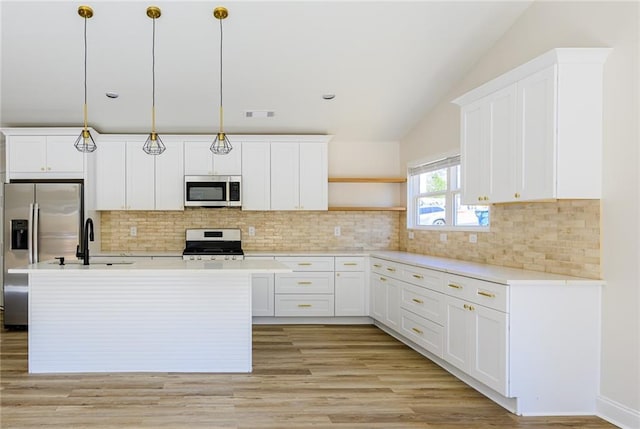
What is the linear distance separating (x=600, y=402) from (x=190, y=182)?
4.63 metres

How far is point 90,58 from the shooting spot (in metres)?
4.59

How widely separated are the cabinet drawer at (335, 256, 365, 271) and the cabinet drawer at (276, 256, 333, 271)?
94 millimetres

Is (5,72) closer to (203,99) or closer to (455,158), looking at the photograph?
(203,99)

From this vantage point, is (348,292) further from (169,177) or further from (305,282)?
(169,177)

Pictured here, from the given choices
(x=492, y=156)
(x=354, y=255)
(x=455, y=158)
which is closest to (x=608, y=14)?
(x=492, y=156)

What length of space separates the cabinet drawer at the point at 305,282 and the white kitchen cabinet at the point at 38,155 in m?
2.70

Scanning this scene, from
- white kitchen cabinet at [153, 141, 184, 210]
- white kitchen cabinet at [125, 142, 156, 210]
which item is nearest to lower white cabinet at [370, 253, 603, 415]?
white kitchen cabinet at [153, 141, 184, 210]

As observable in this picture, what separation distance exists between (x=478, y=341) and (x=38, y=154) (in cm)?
518

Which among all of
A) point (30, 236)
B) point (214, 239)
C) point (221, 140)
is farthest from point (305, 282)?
point (30, 236)

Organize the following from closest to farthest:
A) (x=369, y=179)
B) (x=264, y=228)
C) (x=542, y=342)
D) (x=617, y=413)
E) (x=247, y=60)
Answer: (x=617, y=413), (x=542, y=342), (x=247, y=60), (x=369, y=179), (x=264, y=228)

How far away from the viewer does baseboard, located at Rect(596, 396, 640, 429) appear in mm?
2783

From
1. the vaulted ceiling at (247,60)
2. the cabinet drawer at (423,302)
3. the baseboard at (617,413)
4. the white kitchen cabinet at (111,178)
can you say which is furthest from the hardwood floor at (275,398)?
the vaulted ceiling at (247,60)

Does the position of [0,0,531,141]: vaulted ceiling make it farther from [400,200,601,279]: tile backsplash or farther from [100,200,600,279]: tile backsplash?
[400,200,601,279]: tile backsplash

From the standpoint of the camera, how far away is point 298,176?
610 centimetres
